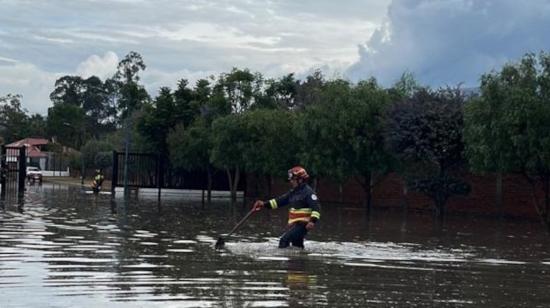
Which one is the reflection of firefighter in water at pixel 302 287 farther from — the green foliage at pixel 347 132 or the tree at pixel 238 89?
the tree at pixel 238 89

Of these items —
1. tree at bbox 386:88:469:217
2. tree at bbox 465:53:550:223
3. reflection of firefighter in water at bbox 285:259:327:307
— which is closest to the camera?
reflection of firefighter in water at bbox 285:259:327:307

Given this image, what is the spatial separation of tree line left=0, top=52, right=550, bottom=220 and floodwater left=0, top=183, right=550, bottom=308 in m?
6.28

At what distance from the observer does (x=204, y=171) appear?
59.2m

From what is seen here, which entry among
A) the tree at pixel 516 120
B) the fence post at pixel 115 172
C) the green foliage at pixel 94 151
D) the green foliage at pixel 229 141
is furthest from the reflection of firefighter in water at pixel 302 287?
the green foliage at pixel 94 151

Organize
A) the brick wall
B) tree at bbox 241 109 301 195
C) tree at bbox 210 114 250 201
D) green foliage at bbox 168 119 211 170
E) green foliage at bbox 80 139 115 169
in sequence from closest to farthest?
the brick wall
tree at bbox 241 109 301 195
tree at bbox 210 114 250 201
green foliage at bbox 168 119 211 170
green foliage at bbox 80 139 115 169

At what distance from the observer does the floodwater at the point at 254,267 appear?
11.1 metres

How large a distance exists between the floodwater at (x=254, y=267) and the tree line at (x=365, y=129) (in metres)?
6.28

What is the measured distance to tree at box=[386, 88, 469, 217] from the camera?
122 ft

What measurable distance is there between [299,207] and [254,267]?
3.05m

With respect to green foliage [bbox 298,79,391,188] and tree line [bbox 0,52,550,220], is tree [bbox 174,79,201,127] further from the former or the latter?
green foliage [bbox 298,79,391,188]

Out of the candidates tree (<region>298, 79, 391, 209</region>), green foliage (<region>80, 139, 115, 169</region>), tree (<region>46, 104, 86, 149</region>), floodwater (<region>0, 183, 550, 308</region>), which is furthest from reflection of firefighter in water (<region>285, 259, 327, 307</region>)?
tree (<region>46, 104, 86, 149</region>)

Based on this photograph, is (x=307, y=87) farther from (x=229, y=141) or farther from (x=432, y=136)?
(x=432, y=136)

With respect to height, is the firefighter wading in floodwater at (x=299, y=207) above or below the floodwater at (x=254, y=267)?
above

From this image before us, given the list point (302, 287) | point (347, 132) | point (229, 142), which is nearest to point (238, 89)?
point (229, 142)
